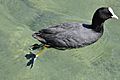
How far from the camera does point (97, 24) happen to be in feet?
19.6

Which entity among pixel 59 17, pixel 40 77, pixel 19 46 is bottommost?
pixel 40 77

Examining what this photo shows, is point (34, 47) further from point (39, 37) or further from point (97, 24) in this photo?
point (97, 24)

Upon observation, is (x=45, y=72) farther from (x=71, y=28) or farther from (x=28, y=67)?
(x=71, y=28)

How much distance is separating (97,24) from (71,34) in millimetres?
596

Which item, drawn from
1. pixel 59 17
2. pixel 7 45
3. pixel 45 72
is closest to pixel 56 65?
pixel 45 72

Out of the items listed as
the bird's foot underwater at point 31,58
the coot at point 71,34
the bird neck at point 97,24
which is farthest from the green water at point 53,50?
the bird neck at point 97,24

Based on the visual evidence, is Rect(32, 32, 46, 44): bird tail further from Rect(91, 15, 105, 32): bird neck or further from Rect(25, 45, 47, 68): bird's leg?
Rect(91, 15, 105, 32): bird neck

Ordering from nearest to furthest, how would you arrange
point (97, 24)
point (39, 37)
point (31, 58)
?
point (31, 58), point (39, 37), point (97, 24)

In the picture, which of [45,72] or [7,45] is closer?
[45,72]

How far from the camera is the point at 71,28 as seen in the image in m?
5.82

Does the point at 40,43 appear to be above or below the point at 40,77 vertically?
above

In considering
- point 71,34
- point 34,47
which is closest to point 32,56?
point 34,47

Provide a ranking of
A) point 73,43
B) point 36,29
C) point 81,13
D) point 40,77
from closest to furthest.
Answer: point 40,77 < point 73,43 < point 36,29 < point 81,13

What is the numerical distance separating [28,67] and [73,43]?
3.08 feet
